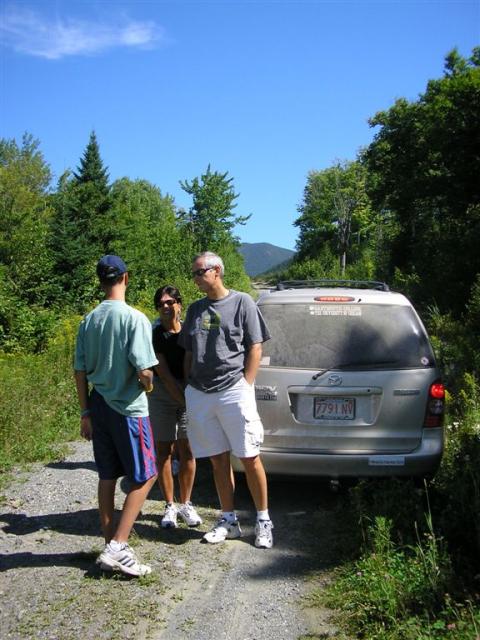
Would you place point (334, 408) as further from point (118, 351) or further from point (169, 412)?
point (118, 351)

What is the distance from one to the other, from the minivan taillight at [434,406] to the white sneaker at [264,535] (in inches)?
58.1

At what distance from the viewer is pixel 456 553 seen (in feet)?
12.7

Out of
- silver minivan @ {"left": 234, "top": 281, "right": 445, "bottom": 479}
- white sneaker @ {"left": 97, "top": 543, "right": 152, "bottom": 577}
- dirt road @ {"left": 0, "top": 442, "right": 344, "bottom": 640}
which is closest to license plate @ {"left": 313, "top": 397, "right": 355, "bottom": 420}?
silver minivan @ {"left": 234, "top": 281, "right": 445, "bottom": 479}

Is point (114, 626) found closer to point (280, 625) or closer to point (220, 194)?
point (280, 625)

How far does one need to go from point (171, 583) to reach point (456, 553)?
5.74 ft

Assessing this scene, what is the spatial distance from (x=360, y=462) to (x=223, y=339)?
4.93 ft

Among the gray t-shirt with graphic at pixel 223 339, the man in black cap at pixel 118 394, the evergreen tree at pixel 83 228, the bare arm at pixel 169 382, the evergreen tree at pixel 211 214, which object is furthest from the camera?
the evergreen tree at pixel 211 214

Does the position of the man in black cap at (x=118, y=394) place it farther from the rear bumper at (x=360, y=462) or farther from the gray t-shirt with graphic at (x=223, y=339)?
the rear bumper at (x=360, y=462)

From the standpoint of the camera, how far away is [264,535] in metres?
4.64

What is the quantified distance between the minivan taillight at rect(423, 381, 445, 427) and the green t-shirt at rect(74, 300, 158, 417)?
2273 mm

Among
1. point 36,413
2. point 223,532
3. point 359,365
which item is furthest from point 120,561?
point 36,413

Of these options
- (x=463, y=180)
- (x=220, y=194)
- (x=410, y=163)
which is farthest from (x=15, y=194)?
(x=463, y=180)

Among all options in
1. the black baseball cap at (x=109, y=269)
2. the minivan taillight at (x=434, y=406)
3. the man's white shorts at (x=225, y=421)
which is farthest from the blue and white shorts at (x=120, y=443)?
the minivan taillight at (x=434, y=406)

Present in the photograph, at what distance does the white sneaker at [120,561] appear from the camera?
155 inches
